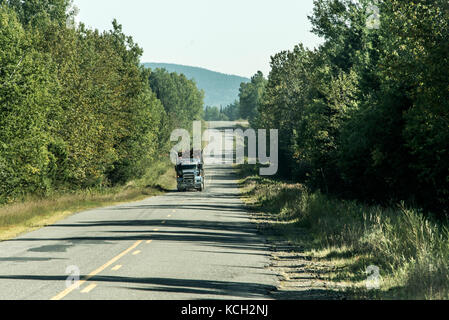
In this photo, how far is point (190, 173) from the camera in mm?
58406

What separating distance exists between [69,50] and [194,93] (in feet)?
446

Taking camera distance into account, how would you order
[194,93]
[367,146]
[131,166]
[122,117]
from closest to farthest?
A: [367,146] < [122,117] < [131,166] < [194,93]

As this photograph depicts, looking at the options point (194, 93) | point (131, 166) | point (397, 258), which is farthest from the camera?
point (194, 93)

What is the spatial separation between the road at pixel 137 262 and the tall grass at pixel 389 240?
2270 mm

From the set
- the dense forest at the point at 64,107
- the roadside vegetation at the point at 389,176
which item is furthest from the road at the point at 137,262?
the dense forest at the point at 64,107

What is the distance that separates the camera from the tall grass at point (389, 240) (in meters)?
10.4

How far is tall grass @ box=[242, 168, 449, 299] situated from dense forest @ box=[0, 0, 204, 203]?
14.2 m

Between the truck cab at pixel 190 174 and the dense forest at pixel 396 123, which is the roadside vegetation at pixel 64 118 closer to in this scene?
the truck cab at pixel 190 174

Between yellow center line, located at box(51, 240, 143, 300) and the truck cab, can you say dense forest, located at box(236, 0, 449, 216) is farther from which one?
the truck cab

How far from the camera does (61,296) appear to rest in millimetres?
10148

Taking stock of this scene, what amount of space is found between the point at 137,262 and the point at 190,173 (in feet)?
143

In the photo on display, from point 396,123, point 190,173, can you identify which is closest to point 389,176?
point 396,123
